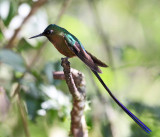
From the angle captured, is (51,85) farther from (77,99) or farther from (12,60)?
(77,99)

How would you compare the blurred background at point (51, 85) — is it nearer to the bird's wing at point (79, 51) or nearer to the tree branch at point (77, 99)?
the tree branch at point (77, 99)

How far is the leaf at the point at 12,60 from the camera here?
1.97 metres

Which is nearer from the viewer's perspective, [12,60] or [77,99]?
[77,99]

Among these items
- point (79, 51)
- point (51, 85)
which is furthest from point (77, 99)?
point (51, 85)

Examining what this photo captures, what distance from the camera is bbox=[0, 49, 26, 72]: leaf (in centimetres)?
197

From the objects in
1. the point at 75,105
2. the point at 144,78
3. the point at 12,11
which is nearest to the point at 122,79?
the point at 144,78

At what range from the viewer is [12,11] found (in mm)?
2391

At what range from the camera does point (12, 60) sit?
1.99 metres

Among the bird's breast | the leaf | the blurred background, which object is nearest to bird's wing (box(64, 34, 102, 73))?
the bird's breast

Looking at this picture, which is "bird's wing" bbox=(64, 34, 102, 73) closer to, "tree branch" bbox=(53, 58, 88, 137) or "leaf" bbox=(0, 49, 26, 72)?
"tree branch" bbox=(53, 58, 88, 137)

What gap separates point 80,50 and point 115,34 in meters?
3.70

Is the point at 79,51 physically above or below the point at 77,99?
above

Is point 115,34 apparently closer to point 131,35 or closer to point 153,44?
point 131,35

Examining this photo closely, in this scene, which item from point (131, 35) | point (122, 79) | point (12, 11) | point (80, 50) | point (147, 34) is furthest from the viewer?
point (131, 35)
